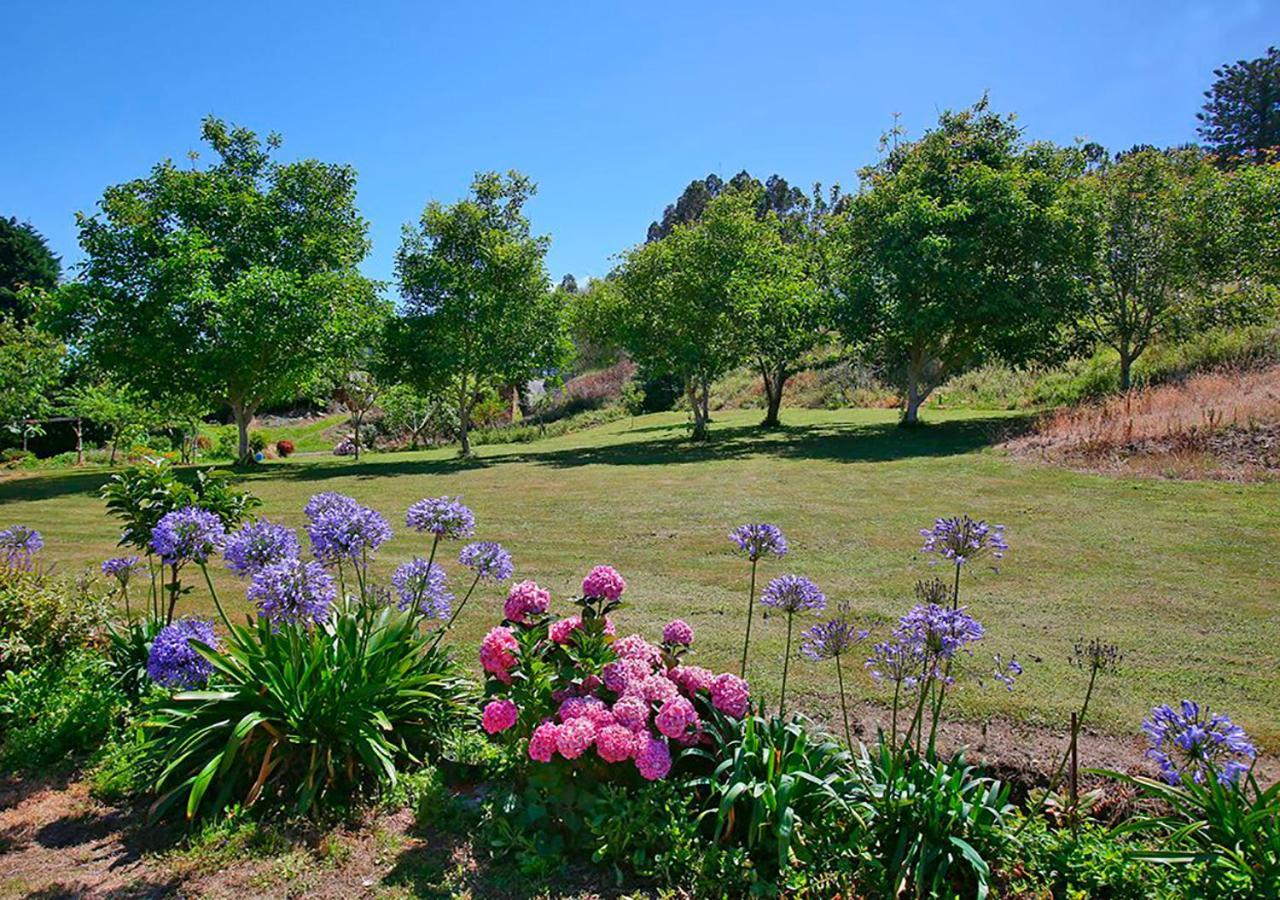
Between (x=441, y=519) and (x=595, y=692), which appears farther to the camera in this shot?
(x=441, y=519)

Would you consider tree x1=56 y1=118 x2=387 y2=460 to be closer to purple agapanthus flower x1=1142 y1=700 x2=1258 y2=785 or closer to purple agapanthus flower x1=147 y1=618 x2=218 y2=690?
purple agapanthus flower x1=147 y1=618 x2=218 y2=690

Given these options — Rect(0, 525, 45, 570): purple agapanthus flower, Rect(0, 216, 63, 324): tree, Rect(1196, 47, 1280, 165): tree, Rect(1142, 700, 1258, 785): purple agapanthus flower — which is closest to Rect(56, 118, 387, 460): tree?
Rect(0, 525, 45, 570): purple agapanthus flower

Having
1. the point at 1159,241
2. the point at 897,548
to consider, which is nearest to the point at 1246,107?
the point at 1159,241

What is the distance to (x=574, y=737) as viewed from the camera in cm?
257

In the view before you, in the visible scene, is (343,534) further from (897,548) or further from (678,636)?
(897,548)

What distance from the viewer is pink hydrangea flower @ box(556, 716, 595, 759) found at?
2.56 meters

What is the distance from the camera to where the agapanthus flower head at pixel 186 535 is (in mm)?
3359

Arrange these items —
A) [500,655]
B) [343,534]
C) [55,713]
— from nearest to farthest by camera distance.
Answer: [500,655] → [343,534] → [55,713]

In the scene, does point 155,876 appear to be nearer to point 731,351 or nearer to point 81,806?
point 81,806

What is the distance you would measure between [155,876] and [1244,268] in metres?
23.0

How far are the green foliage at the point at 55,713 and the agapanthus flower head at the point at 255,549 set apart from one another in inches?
52.1

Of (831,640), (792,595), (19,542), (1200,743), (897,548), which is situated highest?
(19,542)

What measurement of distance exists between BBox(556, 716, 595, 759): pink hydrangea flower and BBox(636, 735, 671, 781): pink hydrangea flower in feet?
0.59

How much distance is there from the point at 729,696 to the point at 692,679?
0.17 metres
